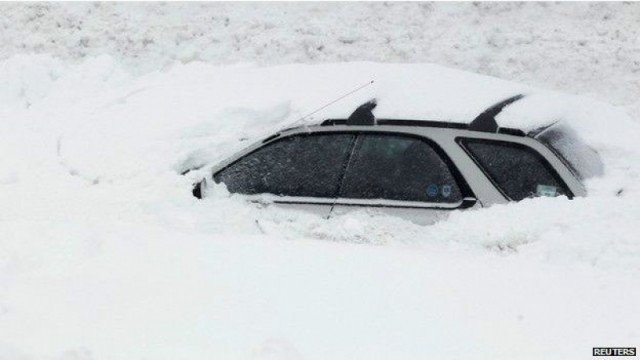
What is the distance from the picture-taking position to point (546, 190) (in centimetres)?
577

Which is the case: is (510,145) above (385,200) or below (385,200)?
above

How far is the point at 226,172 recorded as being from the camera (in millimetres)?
6496

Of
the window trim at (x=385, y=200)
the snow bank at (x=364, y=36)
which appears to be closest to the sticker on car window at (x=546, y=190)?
the window trim at (x=385, y=200)

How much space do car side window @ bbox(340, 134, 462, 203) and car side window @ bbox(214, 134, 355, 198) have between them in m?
0.12

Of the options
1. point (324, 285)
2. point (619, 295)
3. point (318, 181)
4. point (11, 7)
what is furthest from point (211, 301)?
point (11, 7)

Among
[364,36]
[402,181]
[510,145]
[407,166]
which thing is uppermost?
[364,36]

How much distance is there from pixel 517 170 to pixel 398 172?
2.97ft

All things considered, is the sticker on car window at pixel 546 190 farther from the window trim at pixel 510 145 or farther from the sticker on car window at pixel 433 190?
the sticker on car window at pixel 433 190

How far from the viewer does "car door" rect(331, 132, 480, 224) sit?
5883 millimetres

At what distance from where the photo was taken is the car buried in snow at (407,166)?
5.81 m

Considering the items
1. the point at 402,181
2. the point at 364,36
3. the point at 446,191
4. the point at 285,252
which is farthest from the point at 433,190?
the point at 364,36

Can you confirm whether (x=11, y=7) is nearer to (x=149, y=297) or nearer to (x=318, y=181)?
(x=318, y=181)

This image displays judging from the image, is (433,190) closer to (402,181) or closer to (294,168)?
(402,181)

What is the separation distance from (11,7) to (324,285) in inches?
403
